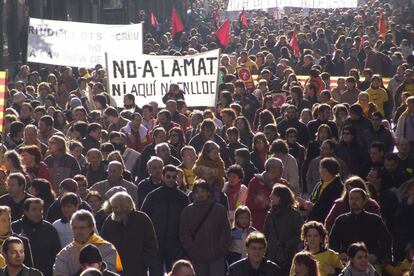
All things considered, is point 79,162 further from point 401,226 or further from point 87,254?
point 87,254

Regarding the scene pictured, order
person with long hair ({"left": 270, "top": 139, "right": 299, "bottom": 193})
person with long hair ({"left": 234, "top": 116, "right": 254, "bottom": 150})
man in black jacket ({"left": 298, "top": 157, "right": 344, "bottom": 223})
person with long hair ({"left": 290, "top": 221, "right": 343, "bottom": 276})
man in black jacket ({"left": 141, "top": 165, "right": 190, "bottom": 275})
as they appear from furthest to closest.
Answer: person with long hair ({"left": 234, "top": 116, "right": 254, "bottom": 150})
person with long hair ({"left": 270, "top": 139, "right": 299, "bottom": 193})
man in black jacket ({"left": 298, "top": 157, "right": 344, "bottom": 223})
man in black jacket ({"left": 141, "top": 165, "right": 190, "bottom": 275})
person with long hair ({"left": 290, "top": 221, "right": 343, "bottom": 276})

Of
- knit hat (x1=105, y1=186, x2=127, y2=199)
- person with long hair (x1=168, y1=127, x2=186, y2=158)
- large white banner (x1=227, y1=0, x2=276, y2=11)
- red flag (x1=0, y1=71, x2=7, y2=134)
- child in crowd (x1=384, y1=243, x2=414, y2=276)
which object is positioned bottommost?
large white banner (x1=227, y1=0, x2=276, y2=11)

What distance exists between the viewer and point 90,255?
941 centimetres

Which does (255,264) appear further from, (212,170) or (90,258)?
(212,170)

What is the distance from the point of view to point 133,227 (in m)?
11.5

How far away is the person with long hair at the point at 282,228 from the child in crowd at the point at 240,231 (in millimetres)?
206

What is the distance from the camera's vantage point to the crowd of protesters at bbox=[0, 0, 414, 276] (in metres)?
10.7

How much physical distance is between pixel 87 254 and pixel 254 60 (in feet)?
64.1

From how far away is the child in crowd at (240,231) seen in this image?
477 inches

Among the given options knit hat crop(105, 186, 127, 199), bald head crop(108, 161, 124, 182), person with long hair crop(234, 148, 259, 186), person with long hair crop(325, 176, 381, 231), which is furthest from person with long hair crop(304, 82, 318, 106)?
person with long hair crop(325, 176, 381, 231)

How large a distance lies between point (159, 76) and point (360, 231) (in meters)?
9.80

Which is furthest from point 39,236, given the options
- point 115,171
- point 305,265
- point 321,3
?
point 321,3

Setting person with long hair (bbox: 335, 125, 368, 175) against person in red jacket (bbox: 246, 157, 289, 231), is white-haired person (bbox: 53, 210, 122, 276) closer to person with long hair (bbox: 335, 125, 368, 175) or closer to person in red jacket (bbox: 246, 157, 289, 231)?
person in red jacket (bbox: 246, 157, 289, 231)

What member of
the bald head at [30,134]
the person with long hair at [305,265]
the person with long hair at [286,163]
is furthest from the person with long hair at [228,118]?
the person with long hair at [305,265]
